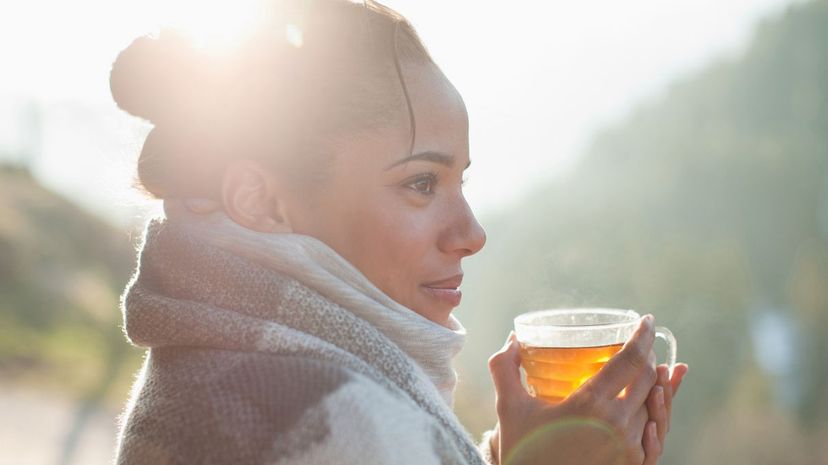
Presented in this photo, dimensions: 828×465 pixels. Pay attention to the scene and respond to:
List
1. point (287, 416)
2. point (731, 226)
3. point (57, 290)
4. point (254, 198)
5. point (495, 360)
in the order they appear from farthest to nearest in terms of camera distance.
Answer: point (731, 226) → point (57, 290) → point (495, 360) → point (254, 198) → point (287, 416)

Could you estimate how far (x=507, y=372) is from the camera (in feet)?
5.32

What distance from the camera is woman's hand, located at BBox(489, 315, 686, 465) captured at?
1.45m

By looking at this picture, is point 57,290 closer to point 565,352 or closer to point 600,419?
point 565,352

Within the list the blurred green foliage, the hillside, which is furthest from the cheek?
the blurred green foliage

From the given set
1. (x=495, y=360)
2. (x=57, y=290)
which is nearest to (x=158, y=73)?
(x=495, y=360)

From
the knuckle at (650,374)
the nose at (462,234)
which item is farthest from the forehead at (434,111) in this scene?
the knuckle at (650,374)

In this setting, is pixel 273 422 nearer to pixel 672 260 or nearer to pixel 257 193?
pixel 257 193

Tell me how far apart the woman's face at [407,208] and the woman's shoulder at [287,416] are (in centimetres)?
31

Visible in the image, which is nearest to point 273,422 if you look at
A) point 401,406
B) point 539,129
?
point 401,406

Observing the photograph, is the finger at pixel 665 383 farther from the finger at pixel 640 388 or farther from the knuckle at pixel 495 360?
the knuckle at pixel 495 360

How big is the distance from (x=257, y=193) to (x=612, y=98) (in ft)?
73.4

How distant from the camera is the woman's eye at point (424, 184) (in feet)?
4.81

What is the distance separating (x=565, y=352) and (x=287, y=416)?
0.65 metres

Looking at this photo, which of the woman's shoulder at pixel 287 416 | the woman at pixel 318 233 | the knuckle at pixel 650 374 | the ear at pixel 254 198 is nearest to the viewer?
the woman's shoulder at pixel 287 416
